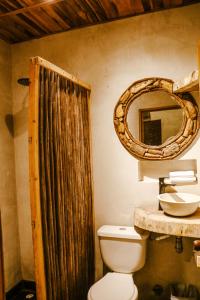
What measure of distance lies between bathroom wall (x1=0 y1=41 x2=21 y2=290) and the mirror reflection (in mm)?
1252

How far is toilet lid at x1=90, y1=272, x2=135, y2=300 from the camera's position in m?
1.89

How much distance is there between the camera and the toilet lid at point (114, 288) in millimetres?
1893

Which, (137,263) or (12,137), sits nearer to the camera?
(137,263)

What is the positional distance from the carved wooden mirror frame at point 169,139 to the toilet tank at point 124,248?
671 millimetres

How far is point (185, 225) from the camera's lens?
180 cm

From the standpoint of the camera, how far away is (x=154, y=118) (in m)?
2.29

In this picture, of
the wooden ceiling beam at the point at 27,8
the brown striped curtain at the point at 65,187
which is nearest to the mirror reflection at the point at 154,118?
the brown striped curtain at the point at 65,187

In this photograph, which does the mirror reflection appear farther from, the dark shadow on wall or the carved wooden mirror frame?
the dark shadow on wall

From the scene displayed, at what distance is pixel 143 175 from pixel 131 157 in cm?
20

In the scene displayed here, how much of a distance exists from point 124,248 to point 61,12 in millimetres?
2060

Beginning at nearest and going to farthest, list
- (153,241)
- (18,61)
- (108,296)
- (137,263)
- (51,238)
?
(51,238) < (108,296) < (137,263) < (153,241) < (18,61)

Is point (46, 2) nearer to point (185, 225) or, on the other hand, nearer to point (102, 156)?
point (102, 156)

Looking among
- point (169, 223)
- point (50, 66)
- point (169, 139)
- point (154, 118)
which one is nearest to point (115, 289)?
point (169, 223)

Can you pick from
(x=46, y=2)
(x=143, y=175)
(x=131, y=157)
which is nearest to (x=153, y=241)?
(x=143, y=175)
